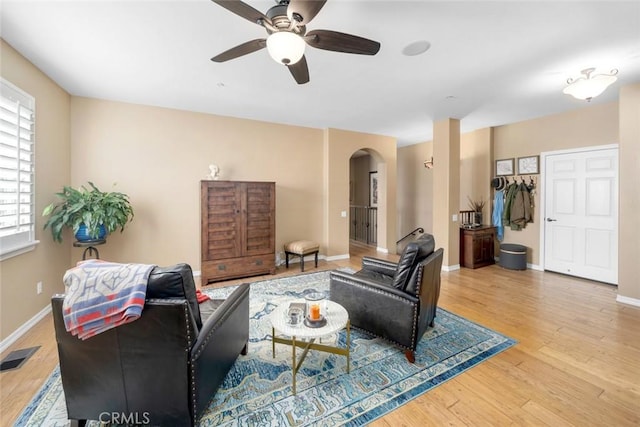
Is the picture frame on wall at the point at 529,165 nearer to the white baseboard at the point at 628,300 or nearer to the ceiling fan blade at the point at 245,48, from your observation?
the white baseboard at the point at 628,300

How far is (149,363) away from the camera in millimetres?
1431

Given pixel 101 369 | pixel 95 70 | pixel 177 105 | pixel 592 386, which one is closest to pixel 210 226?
pixel 177 105

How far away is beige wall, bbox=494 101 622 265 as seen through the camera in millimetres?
4129

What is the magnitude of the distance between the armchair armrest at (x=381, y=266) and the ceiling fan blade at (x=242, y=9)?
258cm

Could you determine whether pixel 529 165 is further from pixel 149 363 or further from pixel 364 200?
pixel 149 363

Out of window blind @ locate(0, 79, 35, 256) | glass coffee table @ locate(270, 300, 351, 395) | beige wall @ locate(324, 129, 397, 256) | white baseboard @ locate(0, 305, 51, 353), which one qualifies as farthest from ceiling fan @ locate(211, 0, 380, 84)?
beige wall @ locate(324, 129, 397, 256)

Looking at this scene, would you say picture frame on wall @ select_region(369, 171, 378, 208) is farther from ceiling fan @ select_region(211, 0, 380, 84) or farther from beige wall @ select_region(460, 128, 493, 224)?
ceiling fan @ select_region(211, 0, 380, 84)

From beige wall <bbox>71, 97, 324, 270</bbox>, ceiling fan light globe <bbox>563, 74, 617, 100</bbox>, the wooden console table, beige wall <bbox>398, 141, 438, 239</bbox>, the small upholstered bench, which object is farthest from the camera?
beige wall <bbox>398, 141, 438, 239</bbox>

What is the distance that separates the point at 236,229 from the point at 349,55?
2937mm

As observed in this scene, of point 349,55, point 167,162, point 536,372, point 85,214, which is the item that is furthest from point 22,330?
point 536,372

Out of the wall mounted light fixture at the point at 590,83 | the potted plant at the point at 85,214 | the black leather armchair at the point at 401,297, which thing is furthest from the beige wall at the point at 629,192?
the potted plant at the point at 85,214

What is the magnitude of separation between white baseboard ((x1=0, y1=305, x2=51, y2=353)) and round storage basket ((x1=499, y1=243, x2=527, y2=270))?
6.84 meters

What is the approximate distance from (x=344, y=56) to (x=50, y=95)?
353 centimetres

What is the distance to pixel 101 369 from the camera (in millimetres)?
1456
